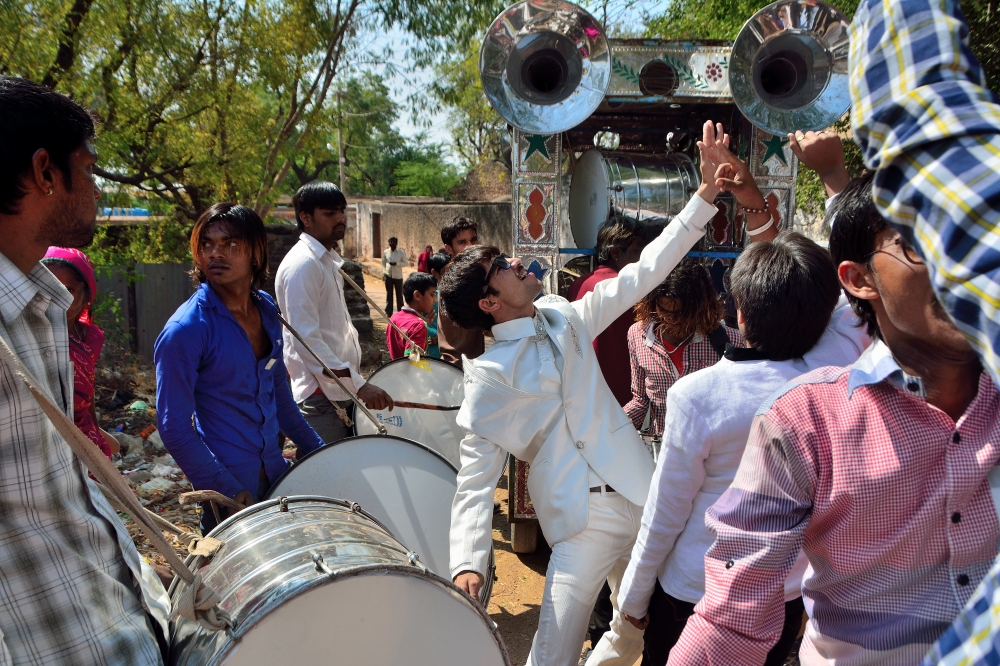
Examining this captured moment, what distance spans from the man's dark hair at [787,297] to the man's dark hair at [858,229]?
54cm

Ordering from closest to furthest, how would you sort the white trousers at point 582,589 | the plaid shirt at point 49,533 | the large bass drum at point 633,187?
the plaid shirt at point 49,533, the white trousers at point 582,589, the large bass drum at point 633,187

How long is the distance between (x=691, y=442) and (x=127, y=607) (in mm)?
1323

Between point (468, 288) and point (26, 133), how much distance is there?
4.75 ft

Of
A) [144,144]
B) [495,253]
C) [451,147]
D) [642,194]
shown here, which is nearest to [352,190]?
[451,147]

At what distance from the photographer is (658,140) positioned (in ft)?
21.2

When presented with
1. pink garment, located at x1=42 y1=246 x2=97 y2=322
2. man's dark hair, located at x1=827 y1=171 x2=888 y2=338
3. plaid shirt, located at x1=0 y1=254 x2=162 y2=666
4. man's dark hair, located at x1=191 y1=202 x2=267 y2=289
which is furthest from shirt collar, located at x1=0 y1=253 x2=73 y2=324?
pink garment, located at x1=42 y1=246 x2=97 y2=322

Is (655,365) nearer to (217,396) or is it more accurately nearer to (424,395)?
(424,395)

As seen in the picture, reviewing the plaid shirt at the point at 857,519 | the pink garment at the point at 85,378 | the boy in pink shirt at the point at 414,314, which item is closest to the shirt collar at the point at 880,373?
the plaid shirt at the point at 857,519

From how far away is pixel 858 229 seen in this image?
1203mm

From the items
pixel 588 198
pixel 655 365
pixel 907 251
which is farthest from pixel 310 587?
pixel 588 198

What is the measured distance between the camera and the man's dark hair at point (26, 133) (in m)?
1.34

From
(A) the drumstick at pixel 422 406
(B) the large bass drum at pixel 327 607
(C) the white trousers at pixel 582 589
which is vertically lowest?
(C) the white trousers at pixel 582 589

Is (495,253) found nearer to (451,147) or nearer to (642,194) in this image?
(642,194)

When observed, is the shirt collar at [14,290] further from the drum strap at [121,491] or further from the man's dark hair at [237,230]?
the man's dark hair at [237,230]
